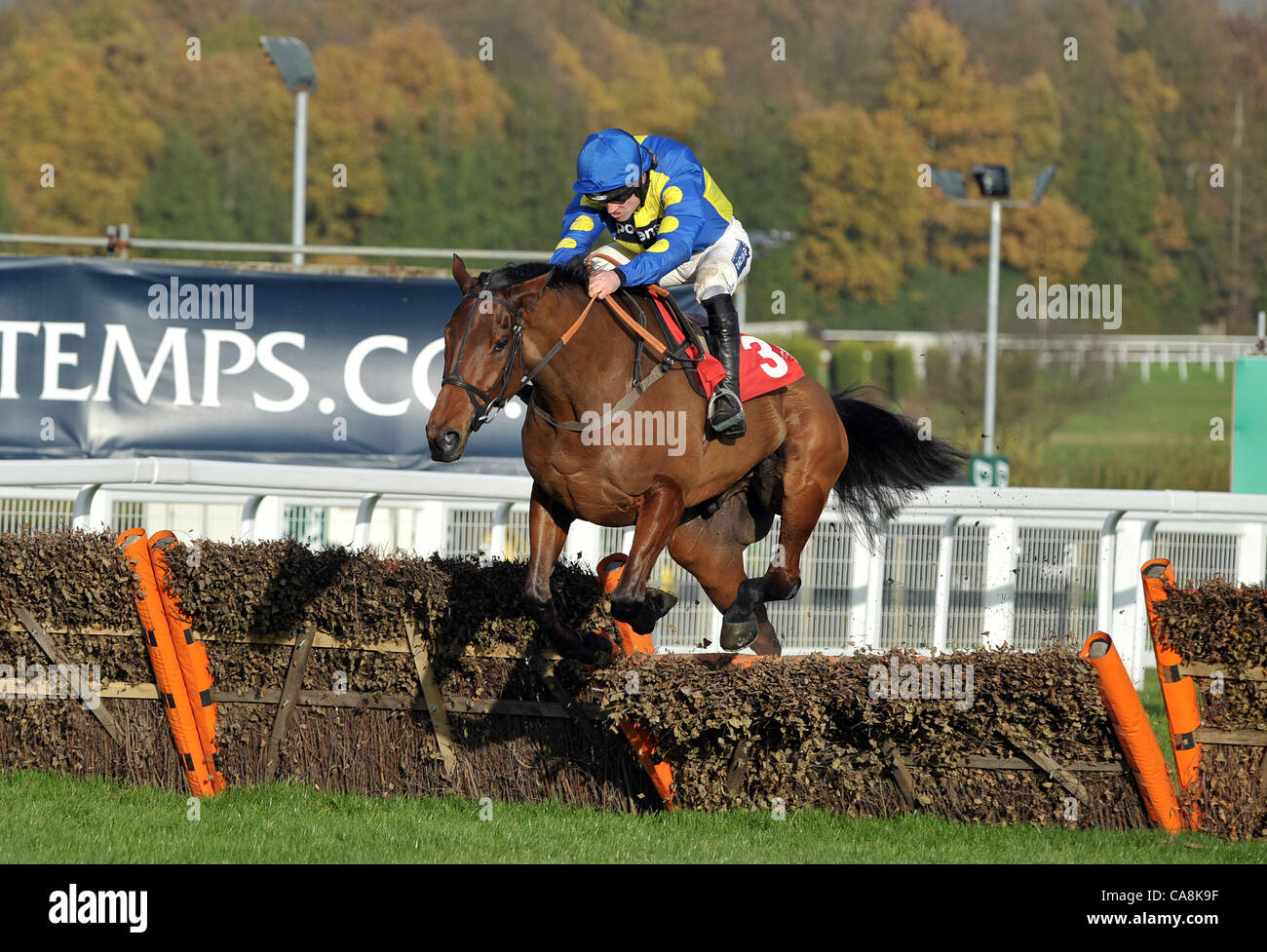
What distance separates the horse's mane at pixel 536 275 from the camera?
14.6 ft

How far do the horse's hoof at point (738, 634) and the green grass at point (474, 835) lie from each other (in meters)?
0.56

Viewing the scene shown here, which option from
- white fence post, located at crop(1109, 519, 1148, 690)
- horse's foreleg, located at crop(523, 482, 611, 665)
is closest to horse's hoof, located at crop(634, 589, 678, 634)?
horse's foreleg, located at crop(523, 482, 611, 665)

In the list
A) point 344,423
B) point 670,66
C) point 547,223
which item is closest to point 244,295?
point 344,423

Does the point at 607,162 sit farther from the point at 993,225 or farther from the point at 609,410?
the point at 993,225

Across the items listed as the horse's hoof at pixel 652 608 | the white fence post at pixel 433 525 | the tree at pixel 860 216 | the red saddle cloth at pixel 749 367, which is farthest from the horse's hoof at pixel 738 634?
the tree at pixel 860 216

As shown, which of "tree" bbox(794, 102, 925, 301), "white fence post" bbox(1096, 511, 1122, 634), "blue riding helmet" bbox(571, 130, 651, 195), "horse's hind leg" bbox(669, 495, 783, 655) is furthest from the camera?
"tree" bbox(794, 102, 925, 301)

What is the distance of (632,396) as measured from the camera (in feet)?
15.3

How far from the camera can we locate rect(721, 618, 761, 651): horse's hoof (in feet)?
16.4

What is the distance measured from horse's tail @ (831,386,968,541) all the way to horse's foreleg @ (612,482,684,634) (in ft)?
4.28

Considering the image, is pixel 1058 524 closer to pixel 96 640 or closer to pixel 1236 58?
pixel 96 640

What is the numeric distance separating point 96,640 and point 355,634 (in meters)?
0.96

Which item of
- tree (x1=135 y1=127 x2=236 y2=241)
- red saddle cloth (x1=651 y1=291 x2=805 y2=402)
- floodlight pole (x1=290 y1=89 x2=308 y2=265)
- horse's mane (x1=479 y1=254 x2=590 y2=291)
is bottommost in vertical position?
red saddle cloth (x1=651 y1=291 x2=805 y2=402)

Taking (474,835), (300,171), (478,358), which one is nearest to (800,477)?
(478,358)

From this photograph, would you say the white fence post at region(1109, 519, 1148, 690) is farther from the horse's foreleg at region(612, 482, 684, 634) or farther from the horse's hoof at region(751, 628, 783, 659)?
the horse's foreleg at region(612, 482, 684, 634)
